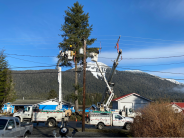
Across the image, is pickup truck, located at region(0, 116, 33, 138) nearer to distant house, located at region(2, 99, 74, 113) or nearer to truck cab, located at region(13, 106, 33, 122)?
truck cab, located at region(13, 106, 33, 122)

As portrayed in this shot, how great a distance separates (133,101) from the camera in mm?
40125

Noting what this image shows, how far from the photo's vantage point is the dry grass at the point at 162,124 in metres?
7.33

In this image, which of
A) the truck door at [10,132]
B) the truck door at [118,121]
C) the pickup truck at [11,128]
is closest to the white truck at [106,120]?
the truck door at [118,121]

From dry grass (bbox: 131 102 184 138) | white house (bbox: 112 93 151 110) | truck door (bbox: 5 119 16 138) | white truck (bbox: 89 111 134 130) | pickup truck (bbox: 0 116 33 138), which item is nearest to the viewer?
dry grass (bbox: 131 102 184 138)

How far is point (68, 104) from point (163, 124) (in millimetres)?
37605

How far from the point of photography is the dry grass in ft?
24.1

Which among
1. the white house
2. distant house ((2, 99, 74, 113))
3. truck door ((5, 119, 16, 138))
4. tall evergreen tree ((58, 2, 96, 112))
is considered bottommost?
distant house ((2, 99, 74, 113))

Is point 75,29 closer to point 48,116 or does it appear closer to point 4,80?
point 48,116

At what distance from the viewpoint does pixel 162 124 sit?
761 centimetres

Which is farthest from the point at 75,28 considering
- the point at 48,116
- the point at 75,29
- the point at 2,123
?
the point at 2,123

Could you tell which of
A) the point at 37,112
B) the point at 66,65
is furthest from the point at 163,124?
the point at 66,65

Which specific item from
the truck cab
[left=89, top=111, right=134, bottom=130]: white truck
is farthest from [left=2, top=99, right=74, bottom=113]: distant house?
[left=89, top=111, right=134, bottom=130]: white truck

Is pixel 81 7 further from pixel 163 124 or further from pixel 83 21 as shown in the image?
pixel 163 124

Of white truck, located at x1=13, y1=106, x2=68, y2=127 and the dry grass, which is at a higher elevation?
the dry grass
